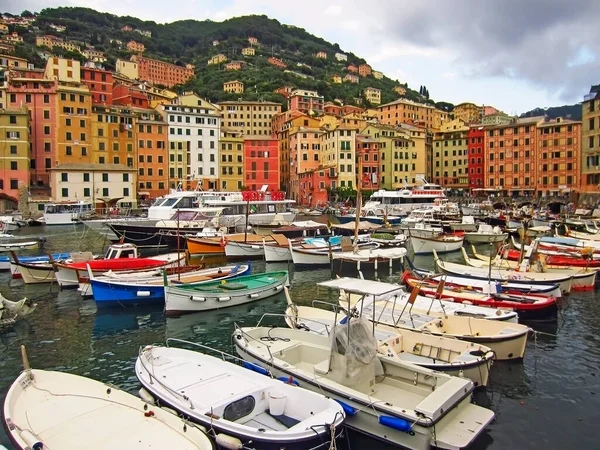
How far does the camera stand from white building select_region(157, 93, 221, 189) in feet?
275

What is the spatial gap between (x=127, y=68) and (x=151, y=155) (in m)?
75.0

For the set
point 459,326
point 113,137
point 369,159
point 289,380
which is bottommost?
point 459,326

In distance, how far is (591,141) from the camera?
62.8m

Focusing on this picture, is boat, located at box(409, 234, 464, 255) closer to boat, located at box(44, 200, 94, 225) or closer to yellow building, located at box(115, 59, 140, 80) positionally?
boat, located at box(44, 200, 94, 225)

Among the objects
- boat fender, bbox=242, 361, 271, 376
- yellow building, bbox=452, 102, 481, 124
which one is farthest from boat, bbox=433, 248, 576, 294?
yellow building, bbox=452, 102, 481, 124

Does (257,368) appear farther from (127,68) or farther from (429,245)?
(127,68)

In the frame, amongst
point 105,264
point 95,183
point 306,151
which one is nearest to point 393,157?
point 306,151

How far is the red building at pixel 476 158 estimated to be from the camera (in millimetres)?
96875

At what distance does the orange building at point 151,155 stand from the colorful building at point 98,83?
15120mm

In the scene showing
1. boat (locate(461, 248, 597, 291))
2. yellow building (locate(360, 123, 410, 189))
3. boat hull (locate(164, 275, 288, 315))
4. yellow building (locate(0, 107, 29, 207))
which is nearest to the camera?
boat hull (locate(164, 275, 288, 315))

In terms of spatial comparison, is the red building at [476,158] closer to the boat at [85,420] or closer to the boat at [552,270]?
the boat at [552,270]

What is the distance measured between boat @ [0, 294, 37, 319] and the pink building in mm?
63200

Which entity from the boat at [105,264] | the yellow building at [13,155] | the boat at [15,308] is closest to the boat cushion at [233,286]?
A: the boat at [105,264]

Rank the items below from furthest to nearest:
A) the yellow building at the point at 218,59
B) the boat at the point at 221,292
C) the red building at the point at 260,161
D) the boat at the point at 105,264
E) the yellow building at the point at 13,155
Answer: the yellow building at the point at 218,59, the red building at the point at 260,161, the yellow building at the point at 13,155, the boat at the point at 105,264, the boat at the point at 221,292
